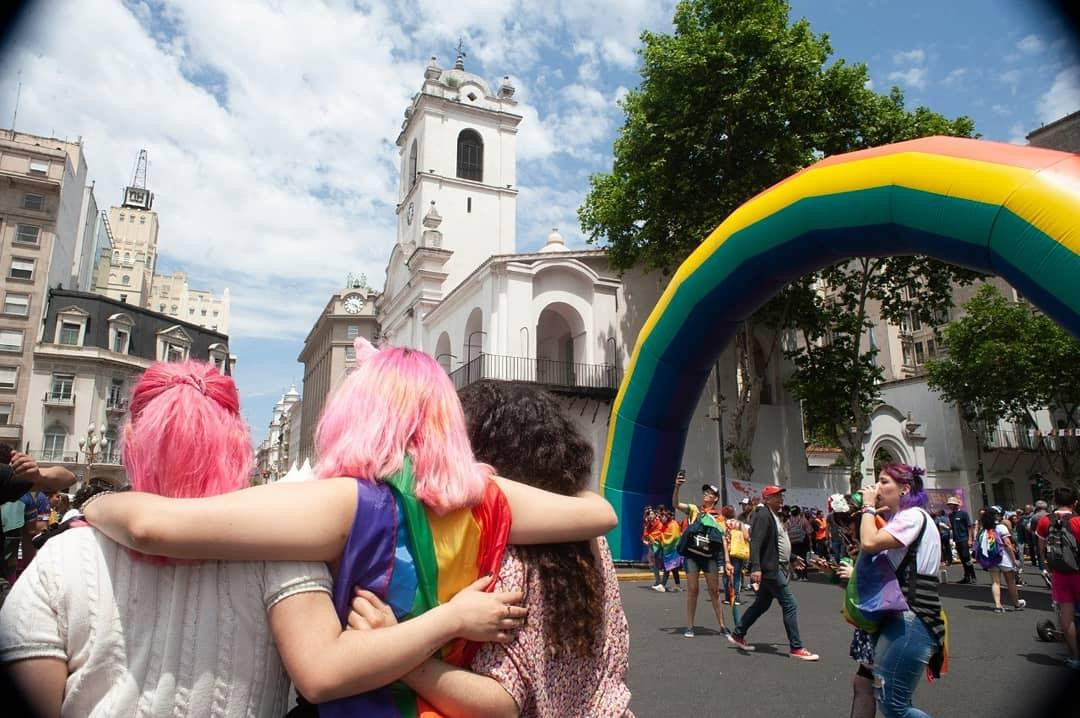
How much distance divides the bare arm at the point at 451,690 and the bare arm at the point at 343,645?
0.07m

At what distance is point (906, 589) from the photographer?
3842 mm

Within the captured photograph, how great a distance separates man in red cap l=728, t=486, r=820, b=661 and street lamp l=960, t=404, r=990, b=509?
2689 centimetres

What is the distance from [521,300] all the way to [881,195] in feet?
49.2

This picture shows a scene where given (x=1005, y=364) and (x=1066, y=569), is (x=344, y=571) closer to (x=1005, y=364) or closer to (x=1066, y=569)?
(x=1066, y=569)

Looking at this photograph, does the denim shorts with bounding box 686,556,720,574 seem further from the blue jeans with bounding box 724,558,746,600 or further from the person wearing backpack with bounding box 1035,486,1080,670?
the person wearing backpack with bounding box 1035,486,1080,670

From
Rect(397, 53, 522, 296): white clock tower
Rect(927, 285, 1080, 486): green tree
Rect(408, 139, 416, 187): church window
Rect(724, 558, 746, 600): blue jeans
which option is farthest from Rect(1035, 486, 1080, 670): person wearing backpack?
Rect(408, 139, 416, 187): church window

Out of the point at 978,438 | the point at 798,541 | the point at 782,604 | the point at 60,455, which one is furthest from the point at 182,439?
the point at 60,455

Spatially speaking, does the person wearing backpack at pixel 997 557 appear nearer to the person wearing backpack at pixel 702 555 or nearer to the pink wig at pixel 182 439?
the person wearing backpack at pixel 702 555

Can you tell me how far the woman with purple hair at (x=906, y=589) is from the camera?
370 centimetres

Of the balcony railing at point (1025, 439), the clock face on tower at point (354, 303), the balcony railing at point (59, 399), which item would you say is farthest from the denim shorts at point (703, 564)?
the clock face on tower at point (354, 303)

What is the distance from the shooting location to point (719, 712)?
5121 millimetres

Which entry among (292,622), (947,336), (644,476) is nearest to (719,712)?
(292,622)

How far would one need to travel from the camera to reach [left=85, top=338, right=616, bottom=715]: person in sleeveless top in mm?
1335

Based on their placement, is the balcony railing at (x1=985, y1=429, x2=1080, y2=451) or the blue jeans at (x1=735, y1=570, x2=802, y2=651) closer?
the blue jeans at (x1=735, y1=570, x2=802, y2=651)
